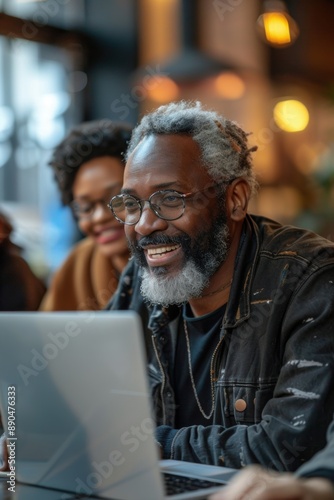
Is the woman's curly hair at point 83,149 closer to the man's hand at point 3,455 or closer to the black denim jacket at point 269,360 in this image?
the black denim jacket at point 269,360

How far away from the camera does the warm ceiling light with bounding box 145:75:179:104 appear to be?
526 centimetres

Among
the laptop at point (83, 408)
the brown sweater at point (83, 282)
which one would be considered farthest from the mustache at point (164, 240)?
the brown sweater at point (83, 282)

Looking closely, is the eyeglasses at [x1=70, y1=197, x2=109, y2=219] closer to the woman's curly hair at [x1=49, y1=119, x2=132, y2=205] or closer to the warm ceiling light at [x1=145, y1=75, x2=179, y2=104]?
the woman's curly hair at [x1=49, y1=119, x2=132, y2=205]

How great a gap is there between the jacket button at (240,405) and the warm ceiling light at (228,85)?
12.2 feet

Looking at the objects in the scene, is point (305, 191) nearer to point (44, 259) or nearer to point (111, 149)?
point (44, 259)

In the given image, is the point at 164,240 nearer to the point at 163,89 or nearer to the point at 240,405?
the point at 240,405

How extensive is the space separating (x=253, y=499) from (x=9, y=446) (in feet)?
1.87

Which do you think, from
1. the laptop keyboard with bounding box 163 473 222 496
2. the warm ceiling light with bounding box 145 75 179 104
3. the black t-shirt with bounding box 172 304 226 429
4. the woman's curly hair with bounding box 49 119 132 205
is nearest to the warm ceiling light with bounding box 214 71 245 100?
the warm ceiling light with bounding box 145 75 179 104

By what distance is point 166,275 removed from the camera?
1955mm

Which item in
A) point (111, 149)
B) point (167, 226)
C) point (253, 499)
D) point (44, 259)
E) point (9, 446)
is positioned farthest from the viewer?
point (44, 259)

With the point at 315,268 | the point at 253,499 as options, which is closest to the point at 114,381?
the point at 253,499

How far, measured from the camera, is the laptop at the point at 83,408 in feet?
4.11

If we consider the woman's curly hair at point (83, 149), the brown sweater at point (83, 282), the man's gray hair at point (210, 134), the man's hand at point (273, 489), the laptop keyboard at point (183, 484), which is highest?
the man's gray hair at point (210, 134)

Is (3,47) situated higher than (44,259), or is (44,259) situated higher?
(3,47)
